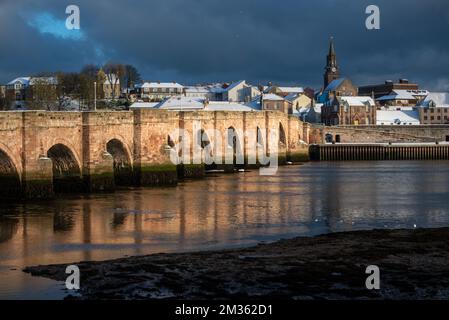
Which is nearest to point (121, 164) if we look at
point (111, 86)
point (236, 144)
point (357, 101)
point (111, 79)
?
point (236, 144)

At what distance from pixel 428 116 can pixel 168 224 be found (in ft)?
379

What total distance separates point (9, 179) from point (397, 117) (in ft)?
348

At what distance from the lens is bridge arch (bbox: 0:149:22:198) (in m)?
35.3

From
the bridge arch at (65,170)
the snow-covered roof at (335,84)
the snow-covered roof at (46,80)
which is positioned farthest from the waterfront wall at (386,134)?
the bridge arch at (65,170)

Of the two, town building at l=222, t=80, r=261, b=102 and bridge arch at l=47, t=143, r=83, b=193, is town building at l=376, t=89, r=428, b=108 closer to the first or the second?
town building at l=222, t=80, r=261, b=102

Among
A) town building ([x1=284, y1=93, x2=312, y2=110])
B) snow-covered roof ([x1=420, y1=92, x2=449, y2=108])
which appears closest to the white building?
snow-covered roof ([x1=420, y1=92, x2=449, y2=108])

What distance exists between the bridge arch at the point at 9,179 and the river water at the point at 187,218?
1.35 meters

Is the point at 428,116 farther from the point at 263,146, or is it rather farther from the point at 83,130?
the point at 83,130

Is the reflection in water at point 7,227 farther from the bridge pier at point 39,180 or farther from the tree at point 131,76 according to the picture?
the tree at point 131,76

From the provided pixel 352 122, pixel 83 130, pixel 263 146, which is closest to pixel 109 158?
pixel 83 130

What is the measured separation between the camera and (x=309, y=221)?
30.2 m

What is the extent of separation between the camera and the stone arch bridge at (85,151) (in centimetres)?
3553

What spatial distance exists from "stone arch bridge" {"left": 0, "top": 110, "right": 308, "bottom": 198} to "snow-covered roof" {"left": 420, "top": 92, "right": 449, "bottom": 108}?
95.0m
